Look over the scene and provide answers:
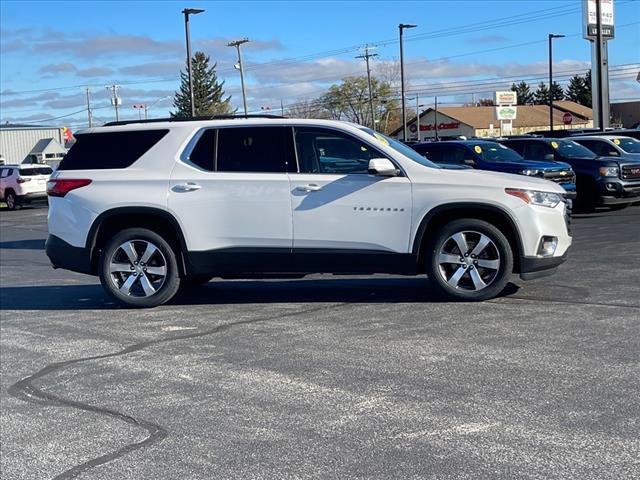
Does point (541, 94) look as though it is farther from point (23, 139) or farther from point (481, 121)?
point (23, 139)

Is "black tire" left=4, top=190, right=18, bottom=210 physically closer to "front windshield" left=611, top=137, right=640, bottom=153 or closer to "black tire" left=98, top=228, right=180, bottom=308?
"front windshield" left=611, top=137, right=640, bottom=153

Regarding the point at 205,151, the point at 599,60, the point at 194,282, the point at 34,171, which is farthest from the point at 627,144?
the point at 34,171

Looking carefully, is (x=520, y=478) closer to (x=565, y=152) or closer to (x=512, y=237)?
(x=512, y=237)

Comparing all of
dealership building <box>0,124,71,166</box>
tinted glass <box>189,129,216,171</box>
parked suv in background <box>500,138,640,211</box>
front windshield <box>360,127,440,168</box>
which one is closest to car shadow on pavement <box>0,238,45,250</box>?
tinted glass <box>189,129,216,171</box>

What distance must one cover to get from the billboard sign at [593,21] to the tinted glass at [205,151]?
31470mm

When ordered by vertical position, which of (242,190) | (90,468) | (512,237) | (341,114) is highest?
(341,114)

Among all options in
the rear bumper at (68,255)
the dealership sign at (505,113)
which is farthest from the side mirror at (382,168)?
the dealership sign at (505,113)

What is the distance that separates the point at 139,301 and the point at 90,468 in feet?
14.1

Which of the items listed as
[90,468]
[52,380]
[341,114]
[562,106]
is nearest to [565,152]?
[52,380]

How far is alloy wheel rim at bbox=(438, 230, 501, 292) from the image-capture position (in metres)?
8.17

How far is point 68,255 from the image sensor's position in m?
8.79

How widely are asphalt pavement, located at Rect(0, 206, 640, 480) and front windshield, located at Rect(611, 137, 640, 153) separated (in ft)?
38.2

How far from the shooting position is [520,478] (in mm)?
4059

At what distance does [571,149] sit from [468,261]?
12354mm
